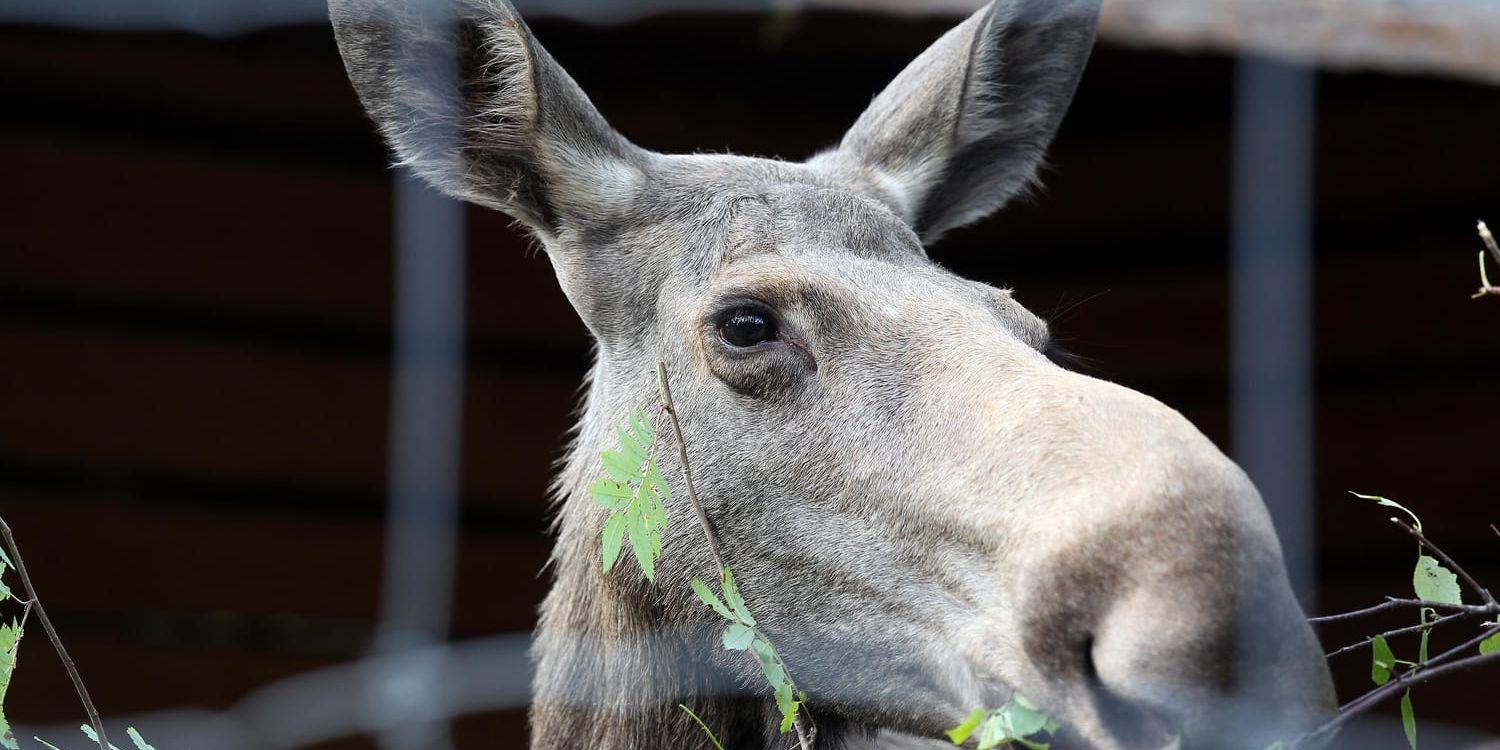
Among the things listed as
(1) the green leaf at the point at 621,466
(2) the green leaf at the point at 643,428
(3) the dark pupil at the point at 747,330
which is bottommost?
(1) the green leaf at the point at 621,466

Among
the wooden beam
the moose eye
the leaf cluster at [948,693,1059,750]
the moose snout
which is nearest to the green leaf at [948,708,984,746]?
the leaf cluster at [948,693,1059,750]

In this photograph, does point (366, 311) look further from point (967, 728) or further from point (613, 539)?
point (967, 728)

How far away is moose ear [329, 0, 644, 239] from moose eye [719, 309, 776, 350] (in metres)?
0.52

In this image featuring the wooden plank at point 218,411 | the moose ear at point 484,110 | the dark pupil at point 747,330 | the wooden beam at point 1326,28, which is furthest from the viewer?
the wooden plank at point 218,411

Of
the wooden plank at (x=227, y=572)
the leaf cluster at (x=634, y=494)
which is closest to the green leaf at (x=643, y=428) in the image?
the leaf cluster at (x=634, y=494)

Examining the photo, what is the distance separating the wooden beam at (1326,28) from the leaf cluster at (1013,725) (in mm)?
3169

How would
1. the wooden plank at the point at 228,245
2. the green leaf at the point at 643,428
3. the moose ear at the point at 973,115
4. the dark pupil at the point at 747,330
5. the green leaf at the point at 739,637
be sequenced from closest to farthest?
the green leaf at the point at 739,637
the green leaf at the point at 643,428
the dark pupil at the point at 747,330
the moose ear at the point at 973,115
the wooden plank at the point at 228,245

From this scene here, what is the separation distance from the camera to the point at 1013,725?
2.24 metres

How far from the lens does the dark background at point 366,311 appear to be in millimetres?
6965

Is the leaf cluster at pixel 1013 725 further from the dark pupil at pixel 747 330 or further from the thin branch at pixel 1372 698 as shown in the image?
the dark pupil at pixel 747 330

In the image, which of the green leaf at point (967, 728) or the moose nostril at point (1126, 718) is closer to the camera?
the moose nostril at point (1126, 718)

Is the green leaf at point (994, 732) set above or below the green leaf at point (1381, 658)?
below

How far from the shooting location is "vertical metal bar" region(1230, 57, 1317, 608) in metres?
6.27

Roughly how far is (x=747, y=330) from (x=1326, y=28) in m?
2.81
